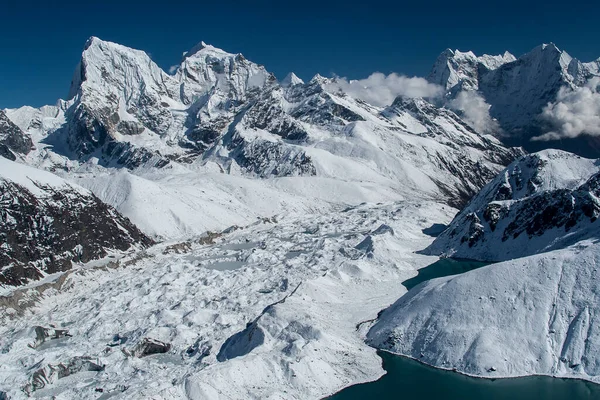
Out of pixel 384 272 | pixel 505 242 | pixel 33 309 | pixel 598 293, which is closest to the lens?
pixel 598 293

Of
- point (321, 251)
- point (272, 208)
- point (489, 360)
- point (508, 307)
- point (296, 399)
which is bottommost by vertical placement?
point (296, 399)

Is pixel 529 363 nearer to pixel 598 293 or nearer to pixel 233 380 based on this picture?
pixel 598 293

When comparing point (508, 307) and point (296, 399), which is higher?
point (508, 307)

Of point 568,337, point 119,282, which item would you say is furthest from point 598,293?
point 119,282

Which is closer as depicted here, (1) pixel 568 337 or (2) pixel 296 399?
(2) pixel 296 399

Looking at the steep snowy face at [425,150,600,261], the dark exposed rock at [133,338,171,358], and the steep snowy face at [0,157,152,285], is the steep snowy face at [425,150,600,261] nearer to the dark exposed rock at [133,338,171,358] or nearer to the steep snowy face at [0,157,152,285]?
the dark exposed rock at [133,338,171,358]

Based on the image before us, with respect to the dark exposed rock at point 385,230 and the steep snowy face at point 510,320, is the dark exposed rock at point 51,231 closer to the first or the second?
the dark exposed rock at point 385,230

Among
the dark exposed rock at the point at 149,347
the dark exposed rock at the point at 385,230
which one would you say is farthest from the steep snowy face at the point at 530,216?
the dark exposed rock at the point at 149,347

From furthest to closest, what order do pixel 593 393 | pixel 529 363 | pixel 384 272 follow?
pixel 384 272
pixel 529 363
pixel 593 393

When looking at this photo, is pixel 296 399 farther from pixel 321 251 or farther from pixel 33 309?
pixel 321 251
